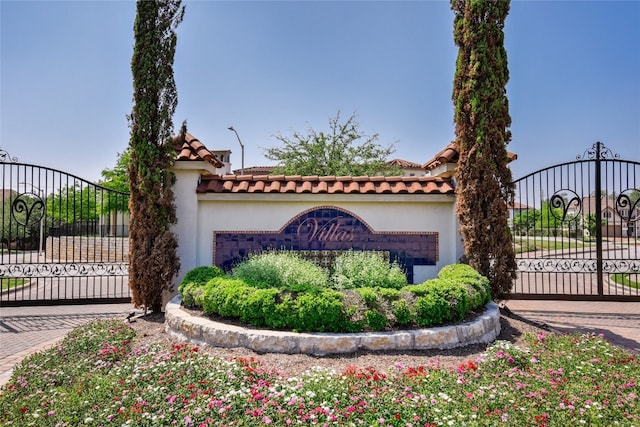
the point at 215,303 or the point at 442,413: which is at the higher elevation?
the point at 215,303

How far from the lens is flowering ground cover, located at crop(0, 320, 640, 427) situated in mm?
3250

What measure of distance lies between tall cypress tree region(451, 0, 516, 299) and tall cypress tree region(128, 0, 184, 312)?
20.0ft

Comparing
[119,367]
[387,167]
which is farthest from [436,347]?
[387,167]

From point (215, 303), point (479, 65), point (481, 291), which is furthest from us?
point (479, 65)

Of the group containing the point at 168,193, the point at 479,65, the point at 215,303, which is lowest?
the point at 215,303

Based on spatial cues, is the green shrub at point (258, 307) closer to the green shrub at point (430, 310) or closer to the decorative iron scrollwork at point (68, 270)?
the green shrub at point (430, 310)

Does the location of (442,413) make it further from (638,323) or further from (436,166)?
(638,323)

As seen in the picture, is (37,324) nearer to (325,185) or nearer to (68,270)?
(68,270)

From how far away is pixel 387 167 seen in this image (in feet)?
72.6

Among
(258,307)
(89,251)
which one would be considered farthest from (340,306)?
(89,251)

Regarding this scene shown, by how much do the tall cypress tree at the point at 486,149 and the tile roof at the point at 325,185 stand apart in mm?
772

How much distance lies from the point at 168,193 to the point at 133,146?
3.97 ft

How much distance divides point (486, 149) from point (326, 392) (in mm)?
5576

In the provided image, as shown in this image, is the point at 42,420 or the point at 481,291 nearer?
the point at 42,420
